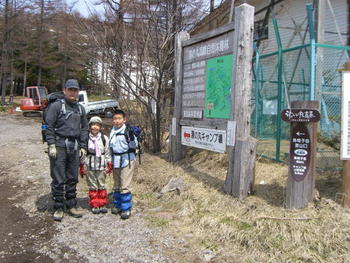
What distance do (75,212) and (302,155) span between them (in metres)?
3.02

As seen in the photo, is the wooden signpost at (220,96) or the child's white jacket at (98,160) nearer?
the child's white jacket at (98,160)

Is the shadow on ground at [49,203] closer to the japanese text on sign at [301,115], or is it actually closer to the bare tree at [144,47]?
the japanese text on sign at [301,115]

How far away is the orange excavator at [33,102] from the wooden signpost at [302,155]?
21.4 m

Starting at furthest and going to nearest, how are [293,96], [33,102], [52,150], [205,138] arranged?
[33,102] < [293,96] < [205,138] < [52,150]

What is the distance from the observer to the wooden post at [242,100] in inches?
179

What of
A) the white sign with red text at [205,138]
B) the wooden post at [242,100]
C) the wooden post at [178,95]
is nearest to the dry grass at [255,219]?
the wooden post at [242,100]

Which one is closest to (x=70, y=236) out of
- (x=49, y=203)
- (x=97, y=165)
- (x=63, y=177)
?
(x=63, y=177)

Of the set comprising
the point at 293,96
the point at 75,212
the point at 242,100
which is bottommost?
the point at 75,212

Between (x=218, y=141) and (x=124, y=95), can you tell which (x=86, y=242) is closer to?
(x=218, y=141)

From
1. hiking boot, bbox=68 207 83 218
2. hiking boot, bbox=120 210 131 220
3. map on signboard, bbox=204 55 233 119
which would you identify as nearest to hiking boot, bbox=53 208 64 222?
hiking boot, bbox=68 207 83 218

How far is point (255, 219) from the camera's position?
12.2 feet

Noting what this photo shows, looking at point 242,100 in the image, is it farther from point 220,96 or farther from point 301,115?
point 301,115

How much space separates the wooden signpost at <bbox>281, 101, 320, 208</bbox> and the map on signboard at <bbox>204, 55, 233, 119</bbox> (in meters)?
1.32

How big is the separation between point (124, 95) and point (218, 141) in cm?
416
